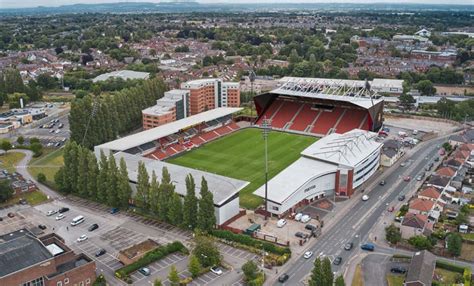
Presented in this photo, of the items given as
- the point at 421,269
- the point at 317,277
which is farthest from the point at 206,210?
the point at 421,269

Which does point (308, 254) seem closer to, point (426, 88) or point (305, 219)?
point (305, 219)

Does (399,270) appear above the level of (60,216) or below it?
above

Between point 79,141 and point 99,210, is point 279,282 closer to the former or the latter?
point 99,210

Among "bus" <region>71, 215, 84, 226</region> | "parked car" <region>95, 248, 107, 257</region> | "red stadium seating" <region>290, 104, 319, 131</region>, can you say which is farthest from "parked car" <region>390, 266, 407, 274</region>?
"red stadium seating" <region>290, 104, 319, 131</region>

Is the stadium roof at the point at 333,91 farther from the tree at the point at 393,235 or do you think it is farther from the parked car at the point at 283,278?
the parked car at the point at 283,278

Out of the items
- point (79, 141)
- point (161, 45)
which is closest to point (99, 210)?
point (79, 141)

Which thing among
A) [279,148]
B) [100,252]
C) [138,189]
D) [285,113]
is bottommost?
[100,252]

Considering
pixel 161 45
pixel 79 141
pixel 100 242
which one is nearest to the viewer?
pixel 100 242
